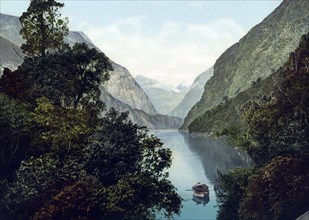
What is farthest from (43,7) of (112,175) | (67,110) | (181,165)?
(181,165)

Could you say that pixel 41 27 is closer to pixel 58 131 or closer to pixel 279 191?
pixel 58 131

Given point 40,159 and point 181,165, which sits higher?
point 181,165

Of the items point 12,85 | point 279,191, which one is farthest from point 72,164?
point 279,191

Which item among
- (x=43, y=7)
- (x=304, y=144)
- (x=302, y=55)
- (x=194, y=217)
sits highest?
(x=43, y=7)

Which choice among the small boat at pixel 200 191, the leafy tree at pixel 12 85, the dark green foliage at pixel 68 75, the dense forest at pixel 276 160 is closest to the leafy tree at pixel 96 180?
the leafy tree at pixel 12 85

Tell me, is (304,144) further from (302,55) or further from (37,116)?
(37,116)

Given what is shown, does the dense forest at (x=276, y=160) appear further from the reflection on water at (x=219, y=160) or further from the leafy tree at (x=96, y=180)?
the reflection on water at (x=219, y=160)
